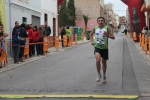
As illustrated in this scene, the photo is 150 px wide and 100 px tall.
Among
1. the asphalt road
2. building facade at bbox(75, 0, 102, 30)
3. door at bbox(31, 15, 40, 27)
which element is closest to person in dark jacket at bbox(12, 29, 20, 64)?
the asphalt road

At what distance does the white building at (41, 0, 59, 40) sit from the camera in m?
28.4

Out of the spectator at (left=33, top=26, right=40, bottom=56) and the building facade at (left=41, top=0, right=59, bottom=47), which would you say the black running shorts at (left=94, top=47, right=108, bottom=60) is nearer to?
the spectator at (left=33, top=26, right=40, bottom=56)

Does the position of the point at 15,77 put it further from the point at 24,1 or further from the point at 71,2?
the point at 71,2

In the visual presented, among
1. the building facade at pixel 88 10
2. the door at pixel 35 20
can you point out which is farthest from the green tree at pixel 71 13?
the door at pixel 35 20

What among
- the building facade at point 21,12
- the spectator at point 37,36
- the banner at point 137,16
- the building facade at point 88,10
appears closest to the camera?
the building facade at point 21,12

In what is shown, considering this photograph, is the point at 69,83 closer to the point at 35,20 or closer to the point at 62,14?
A: the point at 35,20

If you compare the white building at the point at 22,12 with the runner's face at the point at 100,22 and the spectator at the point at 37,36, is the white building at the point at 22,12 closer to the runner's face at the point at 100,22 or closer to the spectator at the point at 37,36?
the spectator at the point at 37,36

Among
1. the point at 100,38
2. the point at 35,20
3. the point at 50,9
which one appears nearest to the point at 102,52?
the point at 100,38

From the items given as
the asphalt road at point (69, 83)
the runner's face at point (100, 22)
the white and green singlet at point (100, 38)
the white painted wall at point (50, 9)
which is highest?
the white painted wall at point (50, 9)

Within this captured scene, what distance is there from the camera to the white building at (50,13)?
2835 centimetres

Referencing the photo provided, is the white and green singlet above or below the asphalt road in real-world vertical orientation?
above

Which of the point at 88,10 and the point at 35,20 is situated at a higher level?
the point at 88,10

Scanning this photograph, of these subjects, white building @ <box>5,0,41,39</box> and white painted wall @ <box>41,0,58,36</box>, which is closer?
white building @ <box>5,0,41,39</box>

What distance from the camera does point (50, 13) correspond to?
3125 centimetres
